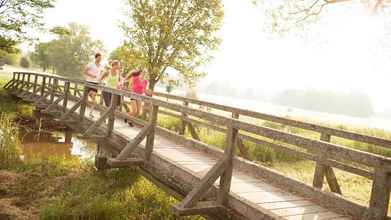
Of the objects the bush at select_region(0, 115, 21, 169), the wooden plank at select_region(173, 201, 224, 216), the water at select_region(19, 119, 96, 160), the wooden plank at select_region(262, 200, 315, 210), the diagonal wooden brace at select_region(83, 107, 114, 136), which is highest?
the diagonal wooden brace at select_region(83, 107, 114, 136)

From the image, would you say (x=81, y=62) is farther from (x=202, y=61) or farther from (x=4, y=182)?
(x=4, y=182)

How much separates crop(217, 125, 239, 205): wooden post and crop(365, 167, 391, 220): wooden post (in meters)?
1.91

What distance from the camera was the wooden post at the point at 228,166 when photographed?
4.88 metres

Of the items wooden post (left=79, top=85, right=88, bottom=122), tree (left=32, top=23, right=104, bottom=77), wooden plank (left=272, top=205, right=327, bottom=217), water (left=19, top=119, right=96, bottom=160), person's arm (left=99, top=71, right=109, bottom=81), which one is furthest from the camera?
tree (left=32, top=23, right=104, bottom=77)

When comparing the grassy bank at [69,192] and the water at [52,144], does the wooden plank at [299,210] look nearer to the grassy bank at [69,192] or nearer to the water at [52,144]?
the grassy bank at [69,192]

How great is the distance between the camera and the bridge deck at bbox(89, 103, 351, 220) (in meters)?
4.61

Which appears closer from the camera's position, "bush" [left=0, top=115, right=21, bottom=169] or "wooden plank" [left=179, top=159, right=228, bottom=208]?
"wooden plank" [left=179, top=159, right=228, bottom=208]

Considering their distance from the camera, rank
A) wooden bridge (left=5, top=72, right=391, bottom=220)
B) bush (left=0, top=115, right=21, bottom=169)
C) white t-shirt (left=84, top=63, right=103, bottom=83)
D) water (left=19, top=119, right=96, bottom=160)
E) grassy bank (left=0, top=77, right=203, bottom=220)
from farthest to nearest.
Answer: water (left=19, top=119, right=96, bottom=160)
white t-shirt (left=84, top=63, right=103, bottom=83)
bush (left=0, top=115, right=21, bottom=169)
grassy bank (left=0, top=77, right=203, bottom=220)
wooden bridge (left=5, top=72, right=391, bottom=220)

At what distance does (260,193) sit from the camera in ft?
17.5

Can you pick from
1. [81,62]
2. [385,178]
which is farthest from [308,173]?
[81,62]

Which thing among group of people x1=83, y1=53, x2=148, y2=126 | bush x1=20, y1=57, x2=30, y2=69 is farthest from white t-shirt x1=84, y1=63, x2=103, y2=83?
bush x1=20, y1=57, x2=30, y2=69

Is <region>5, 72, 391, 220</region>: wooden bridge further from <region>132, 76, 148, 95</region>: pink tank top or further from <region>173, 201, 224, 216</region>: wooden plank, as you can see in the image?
<region>132, 76, 148, 95</region>: pink tank top

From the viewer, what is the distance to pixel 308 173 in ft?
41.4

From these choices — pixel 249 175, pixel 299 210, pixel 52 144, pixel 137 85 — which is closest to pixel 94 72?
pixel 137 85
